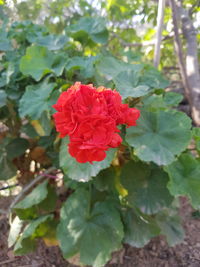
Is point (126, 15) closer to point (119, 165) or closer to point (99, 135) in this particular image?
point (119, 165)

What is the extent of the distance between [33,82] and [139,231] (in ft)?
2.50

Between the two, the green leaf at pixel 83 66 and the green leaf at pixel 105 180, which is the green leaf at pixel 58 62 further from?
the green leaf at pixel 105 180

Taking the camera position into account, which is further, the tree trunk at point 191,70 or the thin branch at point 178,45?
the tree trunk at point 191,70

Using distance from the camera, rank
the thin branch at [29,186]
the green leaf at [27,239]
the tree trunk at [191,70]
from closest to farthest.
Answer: the green leaf at [27,239] < the thin branch at [29,186] < the tree trunk at [191,70]

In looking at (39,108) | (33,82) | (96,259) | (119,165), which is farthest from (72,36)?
(96,259)

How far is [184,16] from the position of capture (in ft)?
6.48

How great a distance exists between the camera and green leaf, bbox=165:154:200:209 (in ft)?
3.11

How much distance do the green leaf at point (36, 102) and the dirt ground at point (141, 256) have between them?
1.83 ft

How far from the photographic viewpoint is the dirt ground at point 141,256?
124 centimetres

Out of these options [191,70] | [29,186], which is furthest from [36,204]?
[191,70]

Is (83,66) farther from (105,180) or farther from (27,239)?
(27,239)

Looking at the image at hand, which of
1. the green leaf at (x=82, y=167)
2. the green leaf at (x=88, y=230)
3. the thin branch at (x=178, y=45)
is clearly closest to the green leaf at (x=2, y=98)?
the green leaf at (x=82, y=167)

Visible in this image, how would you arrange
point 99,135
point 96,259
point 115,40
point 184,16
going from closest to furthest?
point 99,135 → point 96,259 → point 184,16 → point 115,40

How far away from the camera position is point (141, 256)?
1.32m
